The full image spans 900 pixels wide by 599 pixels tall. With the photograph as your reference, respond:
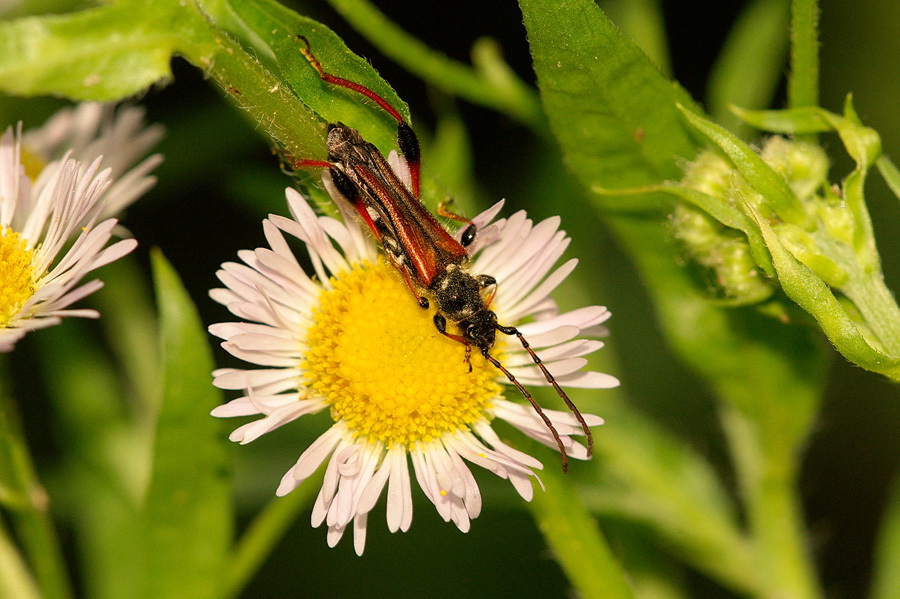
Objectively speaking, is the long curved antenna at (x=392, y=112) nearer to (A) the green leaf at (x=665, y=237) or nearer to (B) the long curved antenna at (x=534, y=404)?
(A) the green leaf at (x=665, y=237)

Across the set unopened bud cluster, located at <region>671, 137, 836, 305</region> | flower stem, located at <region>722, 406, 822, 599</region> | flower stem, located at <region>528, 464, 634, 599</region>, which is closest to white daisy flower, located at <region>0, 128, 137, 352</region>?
flower stem, located at <region>528, 464, 634, 599</region>

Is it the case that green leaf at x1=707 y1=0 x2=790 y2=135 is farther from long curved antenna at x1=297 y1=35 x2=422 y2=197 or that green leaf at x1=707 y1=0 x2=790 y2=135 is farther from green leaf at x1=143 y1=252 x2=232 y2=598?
green leaf at x1=143 y1=252 x2=232 y2=598

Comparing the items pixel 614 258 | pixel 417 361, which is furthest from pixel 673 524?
pixel 614 258

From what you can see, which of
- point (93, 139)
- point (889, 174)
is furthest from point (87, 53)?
point (889, 174)

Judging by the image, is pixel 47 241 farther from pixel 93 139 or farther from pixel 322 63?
pixel 93 139

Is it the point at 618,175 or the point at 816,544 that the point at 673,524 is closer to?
the point at 816,544
